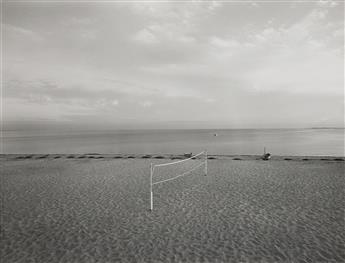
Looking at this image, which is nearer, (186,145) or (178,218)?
(178,218)

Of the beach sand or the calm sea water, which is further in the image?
the calm sea water

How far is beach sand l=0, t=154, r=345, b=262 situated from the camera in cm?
633

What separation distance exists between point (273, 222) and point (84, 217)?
649cm

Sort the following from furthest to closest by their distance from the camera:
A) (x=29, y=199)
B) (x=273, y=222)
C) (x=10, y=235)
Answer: (x=29, y=199)
(x=273, y=222)
(x=10, y=235)

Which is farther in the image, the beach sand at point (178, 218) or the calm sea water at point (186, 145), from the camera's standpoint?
the calm sea water at point (186, 145)

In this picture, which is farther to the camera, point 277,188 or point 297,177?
point 297,177

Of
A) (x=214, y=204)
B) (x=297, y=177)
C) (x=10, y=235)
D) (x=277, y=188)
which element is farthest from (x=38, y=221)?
(x=297, y=177)

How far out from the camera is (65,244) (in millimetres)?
6812

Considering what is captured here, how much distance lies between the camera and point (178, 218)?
8.67 meters

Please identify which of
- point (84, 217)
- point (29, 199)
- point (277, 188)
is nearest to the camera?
point (84, 217)

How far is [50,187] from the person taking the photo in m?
13.4

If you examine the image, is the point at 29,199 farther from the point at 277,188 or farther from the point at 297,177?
the point at 297,177

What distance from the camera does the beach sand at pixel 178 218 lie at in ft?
20.8

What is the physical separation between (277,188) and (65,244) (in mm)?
9964
